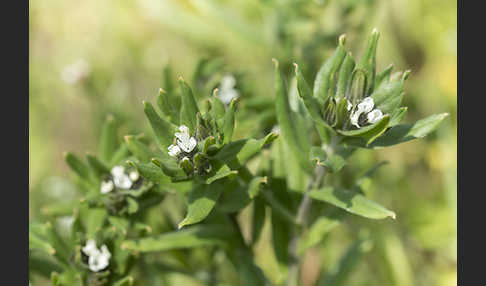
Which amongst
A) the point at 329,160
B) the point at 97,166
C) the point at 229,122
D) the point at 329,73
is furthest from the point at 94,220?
the point at 329,73

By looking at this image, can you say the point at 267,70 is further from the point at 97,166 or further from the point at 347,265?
the point at 97,166

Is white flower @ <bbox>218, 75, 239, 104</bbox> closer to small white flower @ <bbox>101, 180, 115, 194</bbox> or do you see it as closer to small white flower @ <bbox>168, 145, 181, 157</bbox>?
small white flower @ <bbox>101, 180, 115, 194</bbox>

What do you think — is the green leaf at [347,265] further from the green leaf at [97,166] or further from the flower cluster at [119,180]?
the green leaf at [97,166]

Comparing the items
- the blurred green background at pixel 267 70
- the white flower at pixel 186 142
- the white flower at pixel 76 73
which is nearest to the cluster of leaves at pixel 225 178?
the white flower at pixel 186 142

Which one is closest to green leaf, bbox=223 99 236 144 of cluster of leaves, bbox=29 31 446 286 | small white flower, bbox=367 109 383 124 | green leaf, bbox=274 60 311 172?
cluster of leaves, bbox=29 31 446 286

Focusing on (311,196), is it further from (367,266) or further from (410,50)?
(410,50)

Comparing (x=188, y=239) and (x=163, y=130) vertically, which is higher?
(x=163, y=130)

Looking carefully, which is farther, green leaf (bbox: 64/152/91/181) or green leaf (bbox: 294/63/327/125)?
green leaf (bbox: 64/152/91/181)
